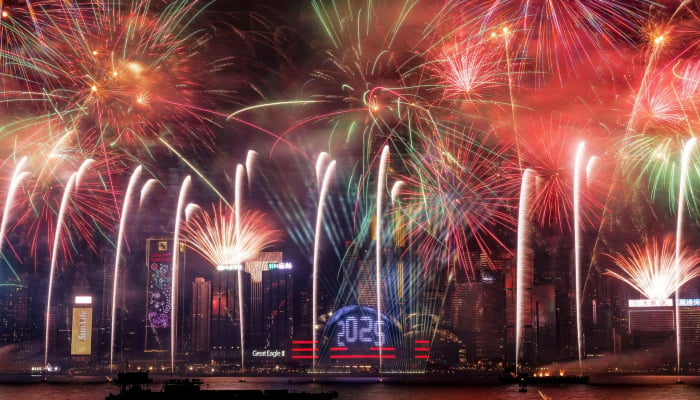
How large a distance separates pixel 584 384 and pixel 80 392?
97.9 meters

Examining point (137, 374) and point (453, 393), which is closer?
point (137, 374)

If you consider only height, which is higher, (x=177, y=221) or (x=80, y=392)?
(x=177, y=221)

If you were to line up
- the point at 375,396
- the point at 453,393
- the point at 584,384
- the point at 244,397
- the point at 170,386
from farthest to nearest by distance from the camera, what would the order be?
the point at 584,384
the point at 453,393
the point at 375,396
the point at 170,386
the point at 244,397

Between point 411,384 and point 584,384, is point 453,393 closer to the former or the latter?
point 411,384

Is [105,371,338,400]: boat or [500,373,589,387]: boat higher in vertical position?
[105,371,338,400]: boat

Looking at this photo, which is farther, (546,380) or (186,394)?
(546,380)

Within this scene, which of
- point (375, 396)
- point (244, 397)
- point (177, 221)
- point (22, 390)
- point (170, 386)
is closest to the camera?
point (177, 221)

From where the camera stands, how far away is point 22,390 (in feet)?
512

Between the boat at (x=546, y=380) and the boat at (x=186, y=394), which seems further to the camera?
the boat at (x=546, y=380)

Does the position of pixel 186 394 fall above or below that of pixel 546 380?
above

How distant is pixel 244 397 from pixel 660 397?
65.6 m

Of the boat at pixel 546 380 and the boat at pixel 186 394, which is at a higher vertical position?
the boat at pixel 186 394

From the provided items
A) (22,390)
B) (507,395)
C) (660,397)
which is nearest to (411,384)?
(507,395)

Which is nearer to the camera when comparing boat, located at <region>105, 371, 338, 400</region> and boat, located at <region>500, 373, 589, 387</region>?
boat, located at <region>105, 371, 338, 400</region>
